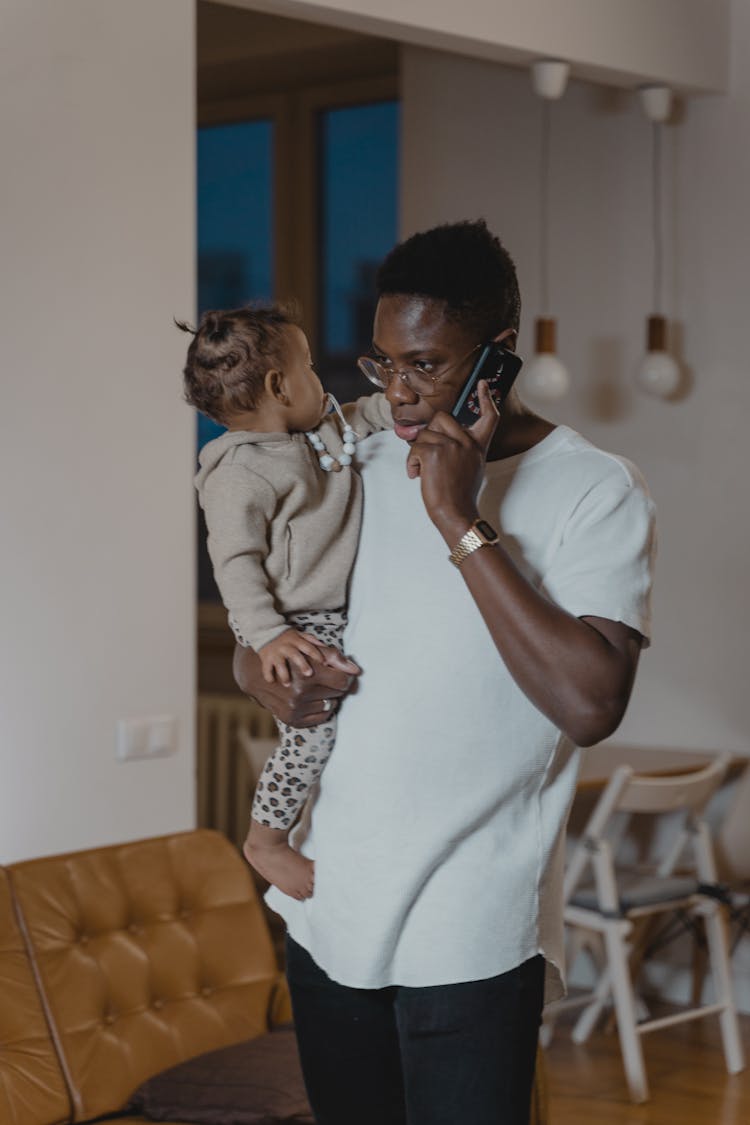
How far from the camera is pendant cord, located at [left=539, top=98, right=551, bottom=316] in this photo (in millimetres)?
5242

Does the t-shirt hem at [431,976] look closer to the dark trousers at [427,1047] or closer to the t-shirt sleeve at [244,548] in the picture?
the dark trousers at [427,1047]

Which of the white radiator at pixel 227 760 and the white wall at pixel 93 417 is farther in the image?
the white radiator at pixel 227 760

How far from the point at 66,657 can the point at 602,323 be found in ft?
8.35

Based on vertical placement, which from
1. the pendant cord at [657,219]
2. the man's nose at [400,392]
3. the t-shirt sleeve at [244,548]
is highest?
the pendant cord at [657,219]

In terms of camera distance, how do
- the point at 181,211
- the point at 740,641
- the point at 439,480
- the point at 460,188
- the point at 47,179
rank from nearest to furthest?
the point at 439,480 < the point at 47,179 < the point at 181,211 < the point at 740,641 < the point at 460,188

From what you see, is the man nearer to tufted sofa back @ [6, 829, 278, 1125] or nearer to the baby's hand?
the baby's hand

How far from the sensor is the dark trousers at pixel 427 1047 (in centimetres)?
150

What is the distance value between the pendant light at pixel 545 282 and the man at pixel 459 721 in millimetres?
2957

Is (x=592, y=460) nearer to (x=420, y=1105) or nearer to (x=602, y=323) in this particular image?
(x=420, y=1105)

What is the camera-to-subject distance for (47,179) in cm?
320

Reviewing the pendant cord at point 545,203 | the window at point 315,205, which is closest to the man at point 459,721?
the pendant cord at point 545,203

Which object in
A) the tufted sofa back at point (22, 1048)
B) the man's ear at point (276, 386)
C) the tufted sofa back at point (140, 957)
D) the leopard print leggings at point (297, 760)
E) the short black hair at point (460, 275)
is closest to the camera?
the short black hair at point (460, 275)

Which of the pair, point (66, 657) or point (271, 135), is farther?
point (271, 135)

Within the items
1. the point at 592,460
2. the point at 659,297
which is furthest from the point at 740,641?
the point at 592,460
